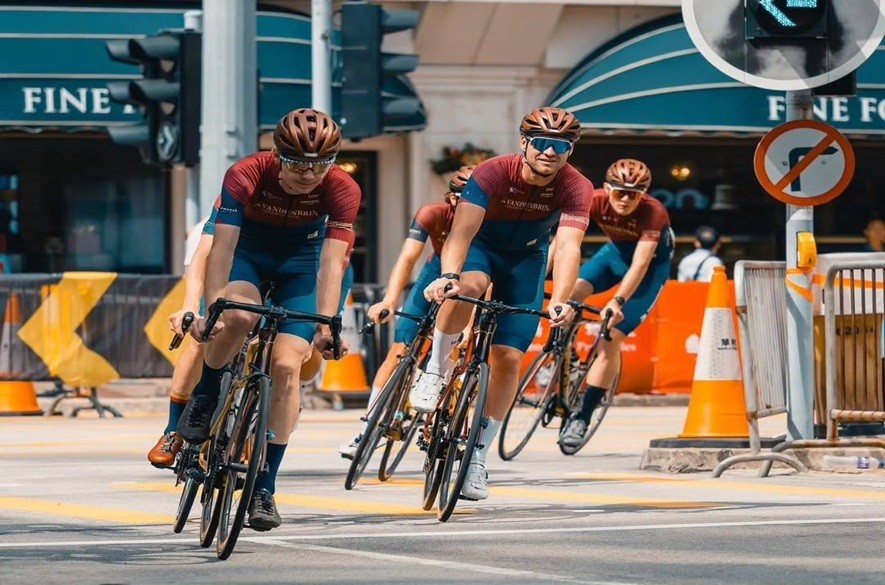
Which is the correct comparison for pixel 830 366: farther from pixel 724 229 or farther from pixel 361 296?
pixel 724 229

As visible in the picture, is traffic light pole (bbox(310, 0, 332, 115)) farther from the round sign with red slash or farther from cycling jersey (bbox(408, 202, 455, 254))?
the round sign with red slash

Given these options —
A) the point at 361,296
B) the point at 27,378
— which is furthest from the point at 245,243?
the point at 361,296

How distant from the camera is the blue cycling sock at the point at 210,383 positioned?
29.7 ft

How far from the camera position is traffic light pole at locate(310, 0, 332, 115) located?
19.0m

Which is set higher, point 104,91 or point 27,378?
point 104,91

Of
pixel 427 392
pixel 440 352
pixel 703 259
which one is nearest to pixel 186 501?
pixel 427 392

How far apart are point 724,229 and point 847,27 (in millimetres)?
14355

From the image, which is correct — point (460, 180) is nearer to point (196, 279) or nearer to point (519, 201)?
point (519, 201)

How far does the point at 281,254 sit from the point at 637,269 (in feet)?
16.4

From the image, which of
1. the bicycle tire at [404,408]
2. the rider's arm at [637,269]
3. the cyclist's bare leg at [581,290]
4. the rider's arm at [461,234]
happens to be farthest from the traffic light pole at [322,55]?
the rider's arm at [461,234]

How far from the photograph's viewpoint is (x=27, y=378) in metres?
19.8

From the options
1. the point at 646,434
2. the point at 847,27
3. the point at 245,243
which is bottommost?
the point at 646,434

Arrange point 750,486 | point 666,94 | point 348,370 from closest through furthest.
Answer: point 750,486, point 348,370, point 666,94

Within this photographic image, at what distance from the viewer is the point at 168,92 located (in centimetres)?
1702
